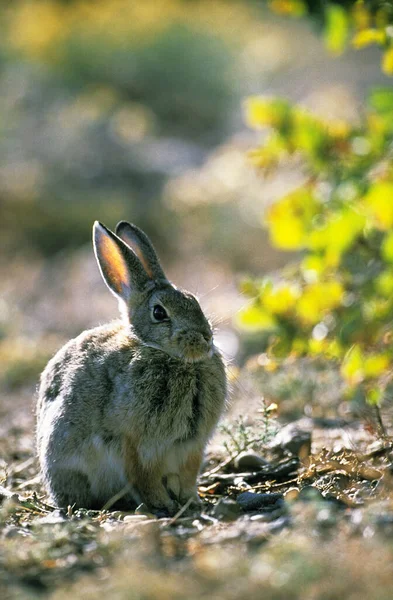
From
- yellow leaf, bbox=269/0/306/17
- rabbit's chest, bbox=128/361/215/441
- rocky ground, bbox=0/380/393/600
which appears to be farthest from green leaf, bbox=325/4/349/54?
rocky ground, bbox=0/380/393/600

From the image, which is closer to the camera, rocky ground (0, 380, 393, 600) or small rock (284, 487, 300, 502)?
rocky ground (0, 380, 393, 600)

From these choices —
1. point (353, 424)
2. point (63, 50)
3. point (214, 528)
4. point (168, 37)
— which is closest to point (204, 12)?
point (168, 37)

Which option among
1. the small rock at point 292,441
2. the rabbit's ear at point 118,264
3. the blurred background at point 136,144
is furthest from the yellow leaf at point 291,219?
the small rock at point 292,441

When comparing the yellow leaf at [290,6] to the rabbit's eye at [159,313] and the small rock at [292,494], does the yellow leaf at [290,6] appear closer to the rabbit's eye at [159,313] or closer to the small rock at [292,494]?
the rabbit's eye at [159,313]

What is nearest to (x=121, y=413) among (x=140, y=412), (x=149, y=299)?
(x=140, y=412)

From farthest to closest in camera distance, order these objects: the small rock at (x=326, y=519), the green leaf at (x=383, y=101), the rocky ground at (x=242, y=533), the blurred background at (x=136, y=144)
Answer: the blurred background at (x=136, y=144), the green leaf at (x=383, y=101), the small rock at (x=326, y=519), the rocky ground at (x=242, y=533)

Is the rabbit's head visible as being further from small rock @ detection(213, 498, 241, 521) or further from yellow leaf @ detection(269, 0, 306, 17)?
yellow leaf @ detection(269, 0, 306, 17)

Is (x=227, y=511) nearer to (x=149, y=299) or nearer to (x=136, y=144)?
(x=149, y=299)
